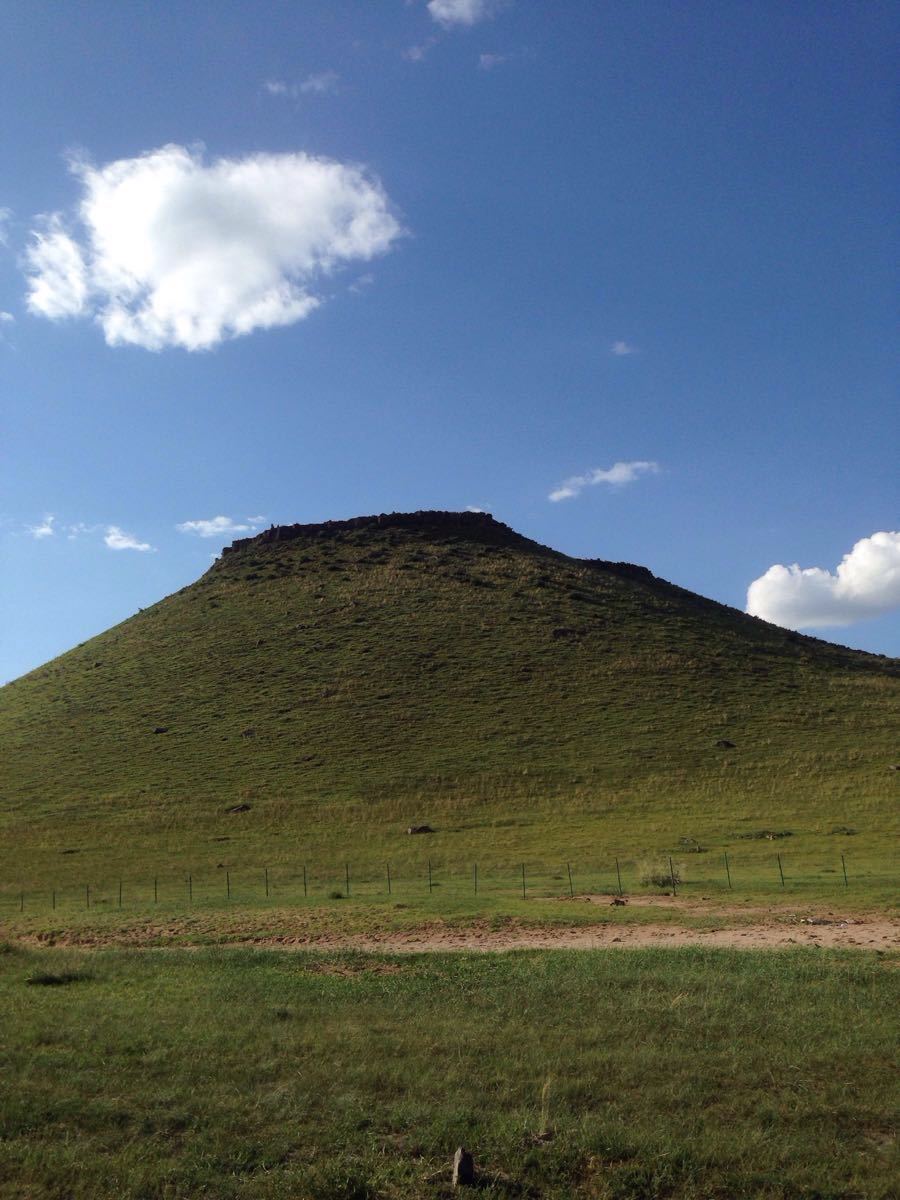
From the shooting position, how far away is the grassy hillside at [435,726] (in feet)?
163

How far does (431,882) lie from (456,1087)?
27.0 meters

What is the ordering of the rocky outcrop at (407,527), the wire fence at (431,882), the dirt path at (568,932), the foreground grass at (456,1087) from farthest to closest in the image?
the rocky outcrop at (407,527) → the wire fence at (431,882) → the dirt path at (568,932) → the foreground grass at (456,1087)

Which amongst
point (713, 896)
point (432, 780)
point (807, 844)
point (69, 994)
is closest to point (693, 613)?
point (432, 780)

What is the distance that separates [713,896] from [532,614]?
6910 centimetres

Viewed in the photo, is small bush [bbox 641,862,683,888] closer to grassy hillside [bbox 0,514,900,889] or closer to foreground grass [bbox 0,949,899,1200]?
grassy hillside [bbox 0,514,900,889]

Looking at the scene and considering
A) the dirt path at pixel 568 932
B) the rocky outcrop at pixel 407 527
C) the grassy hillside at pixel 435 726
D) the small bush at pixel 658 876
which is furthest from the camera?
the rocky outcrop at pixel 407 527

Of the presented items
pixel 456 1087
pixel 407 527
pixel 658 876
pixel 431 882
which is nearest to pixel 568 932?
pixel 658 876

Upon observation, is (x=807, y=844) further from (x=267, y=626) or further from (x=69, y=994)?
(x=267, y=626)

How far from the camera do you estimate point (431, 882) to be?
3703 centimetres

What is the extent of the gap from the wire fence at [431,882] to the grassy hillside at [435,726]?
5.74ft

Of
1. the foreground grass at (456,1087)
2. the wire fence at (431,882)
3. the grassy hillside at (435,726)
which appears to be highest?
the grassy hillside at (435,726)

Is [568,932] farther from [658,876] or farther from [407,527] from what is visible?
[407,527]

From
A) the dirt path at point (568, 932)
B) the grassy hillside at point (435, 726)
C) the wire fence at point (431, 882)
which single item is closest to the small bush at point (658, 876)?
the wire fence at point (431, 882)

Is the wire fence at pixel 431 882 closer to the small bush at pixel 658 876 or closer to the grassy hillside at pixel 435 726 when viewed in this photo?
the small bush at pixel 658 876
